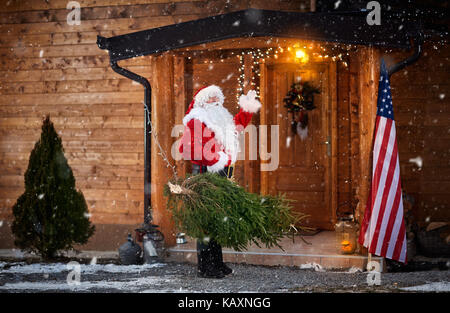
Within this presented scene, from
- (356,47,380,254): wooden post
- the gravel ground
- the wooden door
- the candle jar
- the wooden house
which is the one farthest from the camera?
the wooden door

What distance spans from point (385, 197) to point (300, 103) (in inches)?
112

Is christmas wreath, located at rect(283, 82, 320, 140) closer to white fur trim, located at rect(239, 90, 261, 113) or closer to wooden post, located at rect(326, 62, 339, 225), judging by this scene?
wooden post, located at rect(326, 62, 339, 225)

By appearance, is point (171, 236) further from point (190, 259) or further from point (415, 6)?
point (415, 6)

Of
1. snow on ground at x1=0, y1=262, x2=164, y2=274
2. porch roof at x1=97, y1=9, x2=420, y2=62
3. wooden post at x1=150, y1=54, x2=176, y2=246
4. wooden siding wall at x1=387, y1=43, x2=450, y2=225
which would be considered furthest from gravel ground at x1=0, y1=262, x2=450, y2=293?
porch roof at x1=97, y1=9, x2=420, y2=62

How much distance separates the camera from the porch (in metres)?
8.07

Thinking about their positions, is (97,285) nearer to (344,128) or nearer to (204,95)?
(204,95)

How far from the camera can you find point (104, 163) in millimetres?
10828

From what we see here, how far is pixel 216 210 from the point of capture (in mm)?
7031

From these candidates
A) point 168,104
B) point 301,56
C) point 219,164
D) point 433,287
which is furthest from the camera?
point 301,56

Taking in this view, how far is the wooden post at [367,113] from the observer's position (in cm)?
798

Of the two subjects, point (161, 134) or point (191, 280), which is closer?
point (191, 280)

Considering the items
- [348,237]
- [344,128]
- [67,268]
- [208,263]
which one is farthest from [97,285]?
[344,128]

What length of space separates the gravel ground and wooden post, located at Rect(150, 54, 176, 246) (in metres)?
0.69

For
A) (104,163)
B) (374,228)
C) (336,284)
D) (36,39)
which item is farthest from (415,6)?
(36,39)
